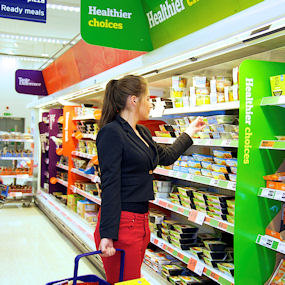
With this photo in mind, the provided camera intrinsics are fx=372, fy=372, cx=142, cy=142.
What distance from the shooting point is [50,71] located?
27.8 feet

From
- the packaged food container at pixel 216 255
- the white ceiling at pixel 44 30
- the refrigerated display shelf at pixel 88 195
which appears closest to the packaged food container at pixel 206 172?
the packaged food container at pixel 216 255

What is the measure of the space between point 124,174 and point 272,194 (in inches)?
33.3

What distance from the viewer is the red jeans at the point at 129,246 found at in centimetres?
202

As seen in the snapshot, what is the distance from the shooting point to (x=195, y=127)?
2.60m

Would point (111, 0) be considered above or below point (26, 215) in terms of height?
above

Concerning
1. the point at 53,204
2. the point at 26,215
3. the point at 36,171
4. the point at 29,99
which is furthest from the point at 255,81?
the point at 29,99

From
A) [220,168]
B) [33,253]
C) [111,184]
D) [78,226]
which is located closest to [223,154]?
[220,168]

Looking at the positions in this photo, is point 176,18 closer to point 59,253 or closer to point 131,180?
point 131,180

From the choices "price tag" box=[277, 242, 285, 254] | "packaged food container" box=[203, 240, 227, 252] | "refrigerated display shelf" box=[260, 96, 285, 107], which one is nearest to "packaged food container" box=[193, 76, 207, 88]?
"refrigerated display shelf" box=[260, 96, 285, 107]

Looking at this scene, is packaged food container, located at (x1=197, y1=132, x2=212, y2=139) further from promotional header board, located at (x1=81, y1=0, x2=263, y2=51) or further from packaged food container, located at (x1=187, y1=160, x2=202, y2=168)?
promotional header board, located at (x1=81, y1=0, x2=263, y2=51)

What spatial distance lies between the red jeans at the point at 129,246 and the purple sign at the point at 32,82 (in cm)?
718

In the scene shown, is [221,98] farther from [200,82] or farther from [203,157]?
[203,157]

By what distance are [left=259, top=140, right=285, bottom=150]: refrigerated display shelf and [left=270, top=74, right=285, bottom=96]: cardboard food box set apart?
0.28 m

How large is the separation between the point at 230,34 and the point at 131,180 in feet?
3.36
